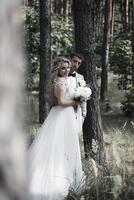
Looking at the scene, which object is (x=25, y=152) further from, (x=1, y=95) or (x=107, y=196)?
(x=107, y=196)

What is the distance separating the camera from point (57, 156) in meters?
8.03

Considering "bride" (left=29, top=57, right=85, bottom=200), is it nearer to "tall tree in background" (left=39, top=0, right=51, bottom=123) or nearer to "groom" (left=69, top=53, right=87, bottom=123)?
"groom" (left=69, top=53, right=87, bottom=123)

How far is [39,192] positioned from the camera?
24.4 ft

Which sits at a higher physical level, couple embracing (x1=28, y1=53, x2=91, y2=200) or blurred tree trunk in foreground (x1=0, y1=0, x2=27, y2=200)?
blurred tree trunk in foreground (x1=0, y1=0, x2=27, y2=200)

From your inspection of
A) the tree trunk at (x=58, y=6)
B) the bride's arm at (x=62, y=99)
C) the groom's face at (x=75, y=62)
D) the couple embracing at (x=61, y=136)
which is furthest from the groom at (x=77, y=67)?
the tree trunk at (x=58, y=6)

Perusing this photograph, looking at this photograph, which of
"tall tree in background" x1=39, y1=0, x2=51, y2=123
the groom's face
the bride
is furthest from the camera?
"tall tree in background" x1=39, y1=0, x2=51, y2=123

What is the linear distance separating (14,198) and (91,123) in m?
7.68

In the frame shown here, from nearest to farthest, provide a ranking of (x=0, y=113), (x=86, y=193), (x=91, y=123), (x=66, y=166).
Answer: (x=0, y=113), (x=86, y=193), (x=66, y=166), (x=91, y=123)

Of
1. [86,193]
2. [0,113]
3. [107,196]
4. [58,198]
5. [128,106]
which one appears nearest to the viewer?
[0,113]

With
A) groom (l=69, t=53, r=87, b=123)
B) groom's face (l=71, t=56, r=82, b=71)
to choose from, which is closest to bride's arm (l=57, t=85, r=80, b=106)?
groom (l=69, t=53, r=87, b=123)

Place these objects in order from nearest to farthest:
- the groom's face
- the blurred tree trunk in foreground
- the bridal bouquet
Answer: the blurred tree trunk in foreground
the bridal bouquet
the groom's face

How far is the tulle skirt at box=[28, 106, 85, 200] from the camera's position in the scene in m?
7.54

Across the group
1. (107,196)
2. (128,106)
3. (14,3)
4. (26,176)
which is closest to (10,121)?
(26,176)

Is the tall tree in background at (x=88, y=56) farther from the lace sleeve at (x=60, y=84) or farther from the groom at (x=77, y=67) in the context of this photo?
the lace sleeve at (x=60, y=84)
